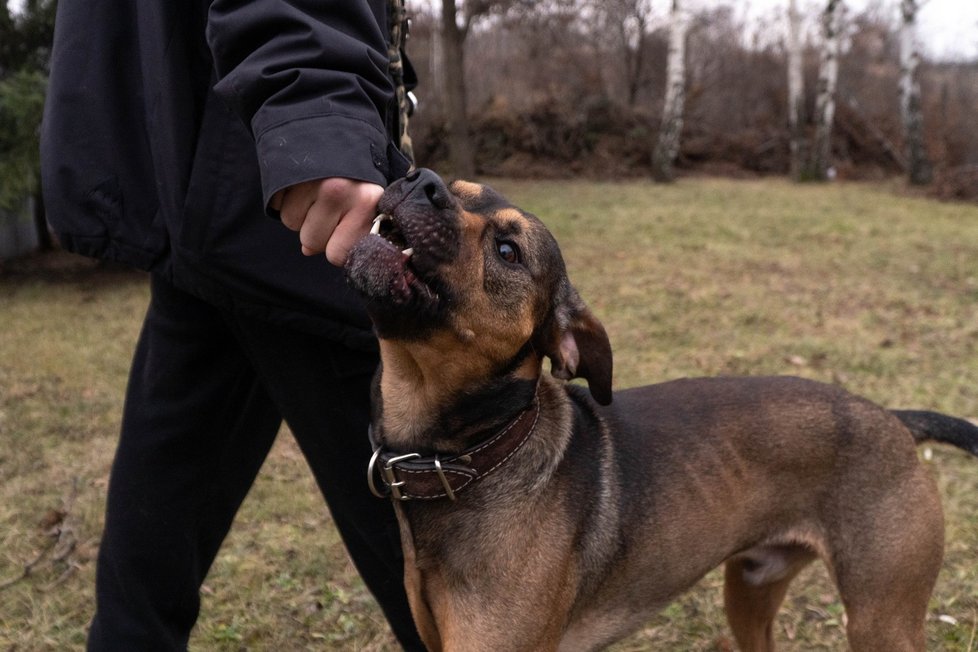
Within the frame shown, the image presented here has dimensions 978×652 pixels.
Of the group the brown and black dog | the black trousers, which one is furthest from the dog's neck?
the black trousers

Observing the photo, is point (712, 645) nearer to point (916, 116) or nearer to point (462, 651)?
point (462, 651)

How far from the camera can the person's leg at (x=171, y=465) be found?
2494mm

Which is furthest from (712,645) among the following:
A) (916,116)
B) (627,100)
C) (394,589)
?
(627,100)

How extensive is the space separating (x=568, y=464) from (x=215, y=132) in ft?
4.21

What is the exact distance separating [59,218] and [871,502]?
2.40 meters

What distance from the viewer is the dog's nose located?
199 cm

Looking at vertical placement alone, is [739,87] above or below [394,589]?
above

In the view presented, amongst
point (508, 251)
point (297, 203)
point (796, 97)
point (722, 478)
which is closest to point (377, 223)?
point (297, 203)

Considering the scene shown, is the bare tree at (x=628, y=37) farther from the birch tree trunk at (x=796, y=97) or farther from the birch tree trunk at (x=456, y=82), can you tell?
the birch tree trunk at (x=456, y=82)

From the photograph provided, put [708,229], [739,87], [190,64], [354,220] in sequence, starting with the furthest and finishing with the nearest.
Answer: [739,87] → [708,229] → [190,64] → [354,220]

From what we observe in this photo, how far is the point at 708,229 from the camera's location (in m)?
11.8

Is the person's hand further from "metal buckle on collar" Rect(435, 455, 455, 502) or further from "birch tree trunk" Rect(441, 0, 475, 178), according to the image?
"birch tree trunk" Rect(441, 0, 475, 178)

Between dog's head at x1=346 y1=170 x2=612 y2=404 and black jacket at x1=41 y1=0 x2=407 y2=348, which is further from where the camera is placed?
dog's head at x1=346 y1=170 x2=612 y2=404

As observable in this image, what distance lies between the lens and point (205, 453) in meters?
2.64
